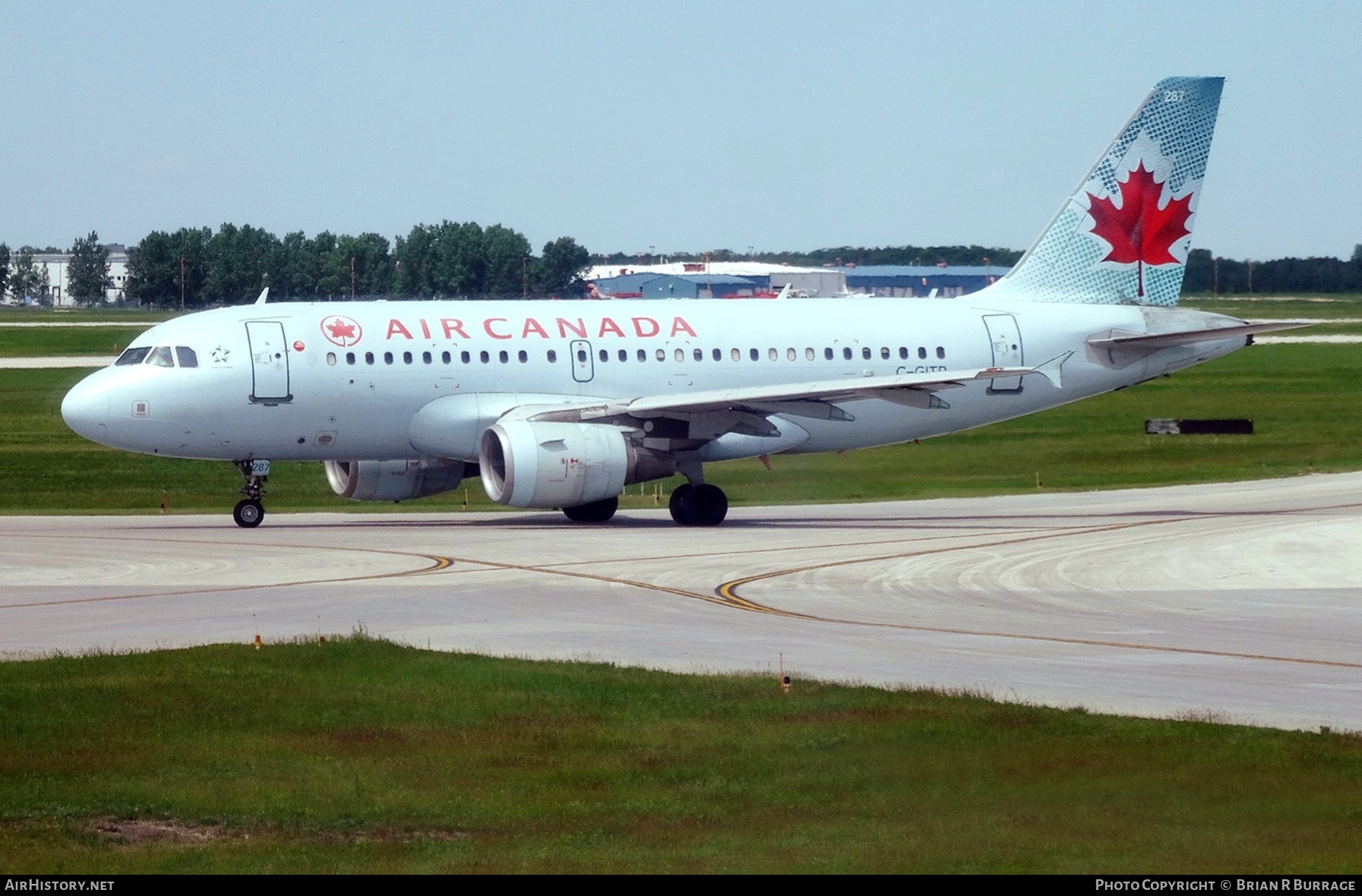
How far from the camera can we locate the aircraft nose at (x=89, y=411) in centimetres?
3869

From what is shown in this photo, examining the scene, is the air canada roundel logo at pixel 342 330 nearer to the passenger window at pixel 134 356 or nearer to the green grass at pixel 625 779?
the passenger window at pixel 134 356

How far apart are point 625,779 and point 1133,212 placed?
107 ft

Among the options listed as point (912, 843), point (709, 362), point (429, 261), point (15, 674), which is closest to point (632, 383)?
point (709, 362)

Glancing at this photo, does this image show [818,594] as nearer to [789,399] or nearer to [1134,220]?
[789,399]

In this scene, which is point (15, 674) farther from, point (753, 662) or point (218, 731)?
point (753, 662)

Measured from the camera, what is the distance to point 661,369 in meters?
41.9


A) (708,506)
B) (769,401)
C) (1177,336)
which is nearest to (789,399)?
(769,401)

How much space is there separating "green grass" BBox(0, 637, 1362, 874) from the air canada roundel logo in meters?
19.3

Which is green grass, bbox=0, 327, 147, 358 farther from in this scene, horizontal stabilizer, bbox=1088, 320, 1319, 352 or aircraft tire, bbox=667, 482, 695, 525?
horizontal stabilizer, bbox=1088, 320, 1319, 352

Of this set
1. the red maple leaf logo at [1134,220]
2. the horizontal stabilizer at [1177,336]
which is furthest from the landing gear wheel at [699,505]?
the red maple leaf logo at [1134,220]

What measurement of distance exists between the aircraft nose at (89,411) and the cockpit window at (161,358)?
1143 millimetres

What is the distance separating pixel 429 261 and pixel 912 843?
471ft

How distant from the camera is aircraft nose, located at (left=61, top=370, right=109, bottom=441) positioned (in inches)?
1523

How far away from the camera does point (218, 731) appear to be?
18000mm
